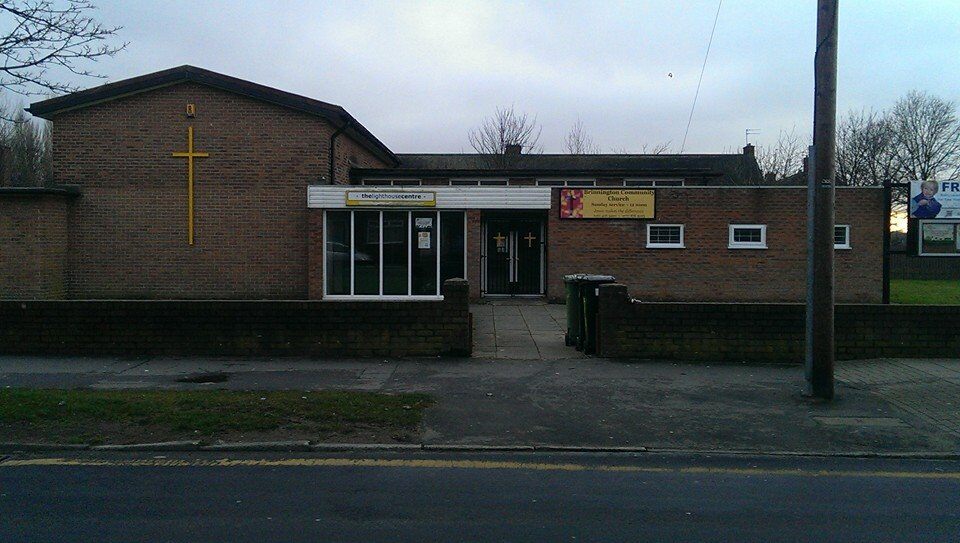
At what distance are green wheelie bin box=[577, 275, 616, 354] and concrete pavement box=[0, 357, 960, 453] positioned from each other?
0.57m

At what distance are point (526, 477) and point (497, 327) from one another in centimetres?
873

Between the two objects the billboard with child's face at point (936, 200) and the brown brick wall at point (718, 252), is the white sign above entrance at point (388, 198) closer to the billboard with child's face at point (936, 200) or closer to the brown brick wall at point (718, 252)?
the brown brick wall at point (718, 252)

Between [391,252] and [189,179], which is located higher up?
[189,179]

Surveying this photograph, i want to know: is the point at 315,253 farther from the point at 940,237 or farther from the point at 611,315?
the point at 940,237

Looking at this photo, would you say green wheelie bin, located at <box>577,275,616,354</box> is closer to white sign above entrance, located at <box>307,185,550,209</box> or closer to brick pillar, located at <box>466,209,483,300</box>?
brick pillar, located at <box>466,209,483,300</box>

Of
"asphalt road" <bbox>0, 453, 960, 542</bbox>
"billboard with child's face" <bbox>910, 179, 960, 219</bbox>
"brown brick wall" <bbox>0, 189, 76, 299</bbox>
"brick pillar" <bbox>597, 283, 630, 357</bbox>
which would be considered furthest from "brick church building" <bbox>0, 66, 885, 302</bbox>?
"asphalt road" <bbox>0, 453, 960, 542</bbox>

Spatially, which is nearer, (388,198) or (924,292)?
(388,198)

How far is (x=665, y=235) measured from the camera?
20234 millimetres

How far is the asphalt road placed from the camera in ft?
16.3

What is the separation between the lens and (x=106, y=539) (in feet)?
15.6

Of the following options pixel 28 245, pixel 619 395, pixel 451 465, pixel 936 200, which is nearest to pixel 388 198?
pixel 28 245

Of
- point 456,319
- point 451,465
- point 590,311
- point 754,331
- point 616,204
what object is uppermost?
point 616,204

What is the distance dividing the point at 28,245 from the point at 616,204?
15536 mm

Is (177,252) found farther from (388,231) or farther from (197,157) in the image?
(388,231)
